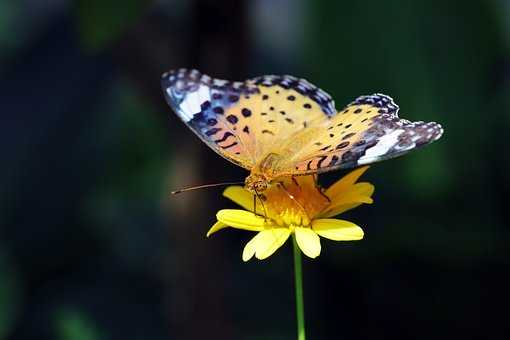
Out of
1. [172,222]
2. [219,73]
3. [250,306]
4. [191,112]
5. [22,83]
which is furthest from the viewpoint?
[250,306]

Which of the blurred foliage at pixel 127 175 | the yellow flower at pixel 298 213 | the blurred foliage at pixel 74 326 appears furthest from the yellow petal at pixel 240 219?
the blurred foliage at pixel 127 175

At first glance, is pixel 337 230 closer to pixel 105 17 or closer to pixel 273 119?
pixel 273 119

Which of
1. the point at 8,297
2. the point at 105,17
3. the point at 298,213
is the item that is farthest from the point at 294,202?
the point at 8,297

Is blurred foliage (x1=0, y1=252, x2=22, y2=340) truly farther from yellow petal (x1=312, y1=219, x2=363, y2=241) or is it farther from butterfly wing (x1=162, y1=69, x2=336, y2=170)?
yellow petal (x1=312, y1=219, x2=363, y2=241)

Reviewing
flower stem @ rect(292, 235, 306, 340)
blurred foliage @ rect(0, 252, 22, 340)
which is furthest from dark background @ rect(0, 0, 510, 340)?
flower stem @ rect(292, 235, 306, 340)

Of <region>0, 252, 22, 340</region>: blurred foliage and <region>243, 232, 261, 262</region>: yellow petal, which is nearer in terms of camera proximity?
<region>243, 232, 261, 262</region>: yellow petal

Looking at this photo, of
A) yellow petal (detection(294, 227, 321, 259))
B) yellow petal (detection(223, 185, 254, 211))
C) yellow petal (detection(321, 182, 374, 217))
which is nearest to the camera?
yellow petal (detection(294, 227, 321, 259))

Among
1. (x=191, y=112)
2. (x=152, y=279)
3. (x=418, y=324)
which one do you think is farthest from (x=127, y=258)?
(x=191, y=112)

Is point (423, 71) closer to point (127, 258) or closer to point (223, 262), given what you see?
point (223, 262)
